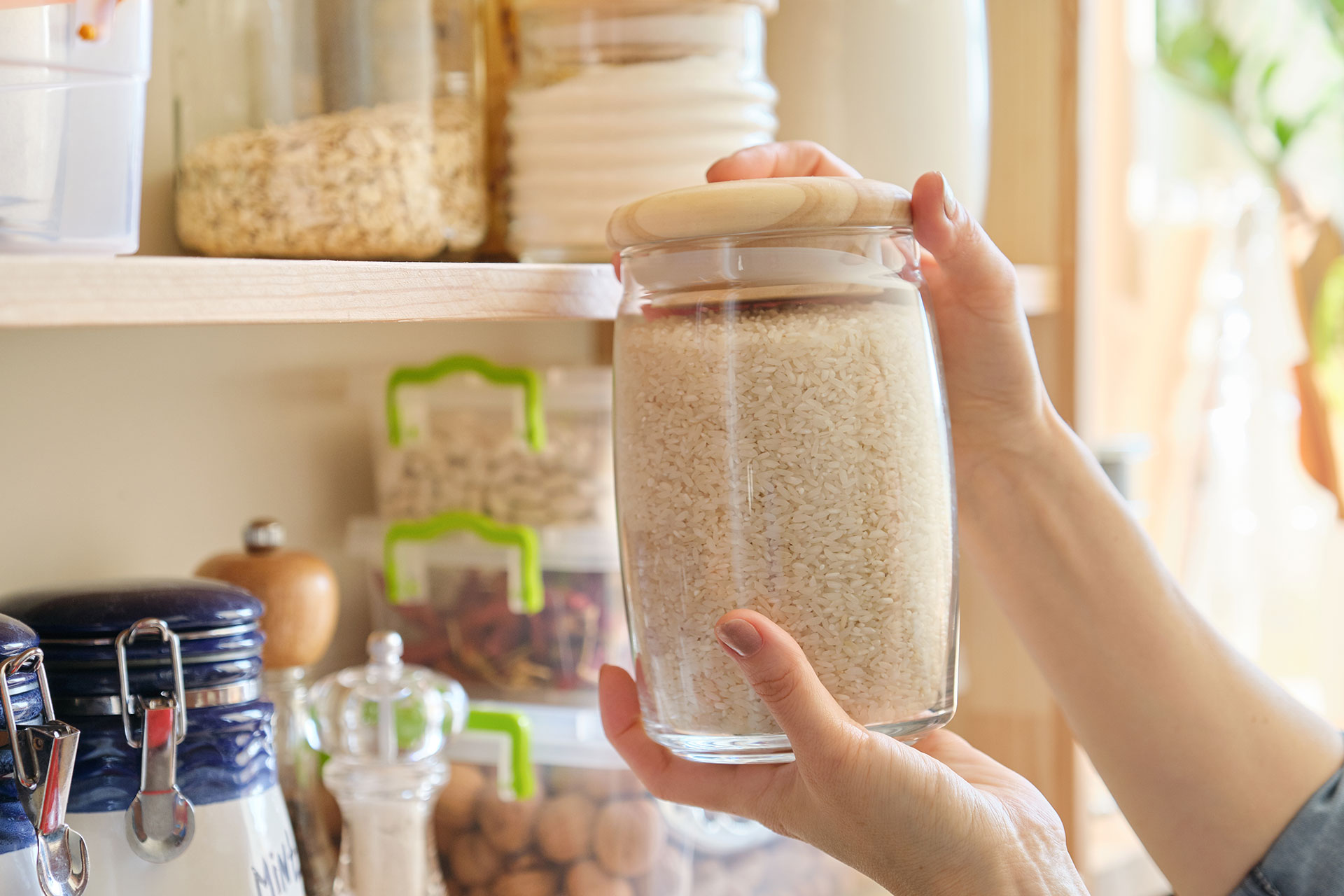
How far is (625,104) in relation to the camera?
2.29 feet

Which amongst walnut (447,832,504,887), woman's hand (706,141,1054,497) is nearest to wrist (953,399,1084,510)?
woman's hand (706,141,1054,497)

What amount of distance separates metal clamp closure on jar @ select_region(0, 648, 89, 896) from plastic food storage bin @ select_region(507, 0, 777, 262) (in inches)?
13.9

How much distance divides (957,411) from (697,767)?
0.81 ft


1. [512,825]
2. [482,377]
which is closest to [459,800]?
[512,825]

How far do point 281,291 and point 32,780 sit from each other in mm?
206

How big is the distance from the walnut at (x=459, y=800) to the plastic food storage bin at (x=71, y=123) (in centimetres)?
43

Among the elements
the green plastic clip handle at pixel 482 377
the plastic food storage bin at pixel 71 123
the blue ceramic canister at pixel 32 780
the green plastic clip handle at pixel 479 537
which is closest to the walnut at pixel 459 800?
the green plastic clip handle at pixel 479 537

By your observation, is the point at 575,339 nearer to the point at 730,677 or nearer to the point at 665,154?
the point at 665,154

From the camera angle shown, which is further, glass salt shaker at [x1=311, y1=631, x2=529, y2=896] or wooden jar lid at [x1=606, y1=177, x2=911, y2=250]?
glass salt shaker at [x1=311, y1=631, x2=529, y2=896]

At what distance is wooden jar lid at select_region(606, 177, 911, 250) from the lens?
50 cm

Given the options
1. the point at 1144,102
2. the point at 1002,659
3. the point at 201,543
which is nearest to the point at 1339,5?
the point at 1144,102

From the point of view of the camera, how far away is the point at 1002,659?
3.40ft

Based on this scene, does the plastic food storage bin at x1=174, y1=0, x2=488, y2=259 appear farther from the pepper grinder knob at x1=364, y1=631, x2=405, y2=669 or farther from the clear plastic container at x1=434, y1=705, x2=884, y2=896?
the clear plastic container at x1=434, y1=705, x2=884, y2=896

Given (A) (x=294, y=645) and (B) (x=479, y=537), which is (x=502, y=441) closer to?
(B) (x=479, y=537)
